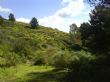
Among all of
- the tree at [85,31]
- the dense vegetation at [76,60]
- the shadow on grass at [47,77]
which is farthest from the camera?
the tree at [85,31]

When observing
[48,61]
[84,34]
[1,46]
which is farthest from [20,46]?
[84,34]

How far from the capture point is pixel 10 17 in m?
134

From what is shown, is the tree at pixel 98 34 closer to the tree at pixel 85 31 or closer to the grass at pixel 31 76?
the tree at pixel 85 31

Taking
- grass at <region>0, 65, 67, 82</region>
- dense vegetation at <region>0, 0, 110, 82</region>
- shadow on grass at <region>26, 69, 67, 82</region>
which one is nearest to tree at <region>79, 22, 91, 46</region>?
dense vegetation at <region>0, 0, 110, 82</region>

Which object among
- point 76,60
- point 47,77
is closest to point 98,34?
point 76,60

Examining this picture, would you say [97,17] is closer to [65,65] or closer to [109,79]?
[65,65]

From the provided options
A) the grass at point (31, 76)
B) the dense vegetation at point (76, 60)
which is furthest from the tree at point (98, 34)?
the grass at point (31, 76)

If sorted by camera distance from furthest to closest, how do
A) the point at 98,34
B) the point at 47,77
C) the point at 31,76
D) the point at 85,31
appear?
the point at 85,31 → the point at 98,34 → the point at 31,76 → the point at 47,77

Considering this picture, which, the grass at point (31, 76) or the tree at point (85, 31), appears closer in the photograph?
the grass at point (31, 76)

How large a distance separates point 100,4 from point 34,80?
8.51 m

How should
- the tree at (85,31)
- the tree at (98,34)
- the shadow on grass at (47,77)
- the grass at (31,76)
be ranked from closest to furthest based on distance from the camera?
the shadow on grass at (47,77) < the grass at (31,76) < the tree at (98,34) < the tree at (85,31)

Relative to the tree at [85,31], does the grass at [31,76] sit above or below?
below

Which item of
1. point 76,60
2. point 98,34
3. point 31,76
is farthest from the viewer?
point 98,34

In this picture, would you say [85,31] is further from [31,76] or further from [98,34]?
[31,76]
